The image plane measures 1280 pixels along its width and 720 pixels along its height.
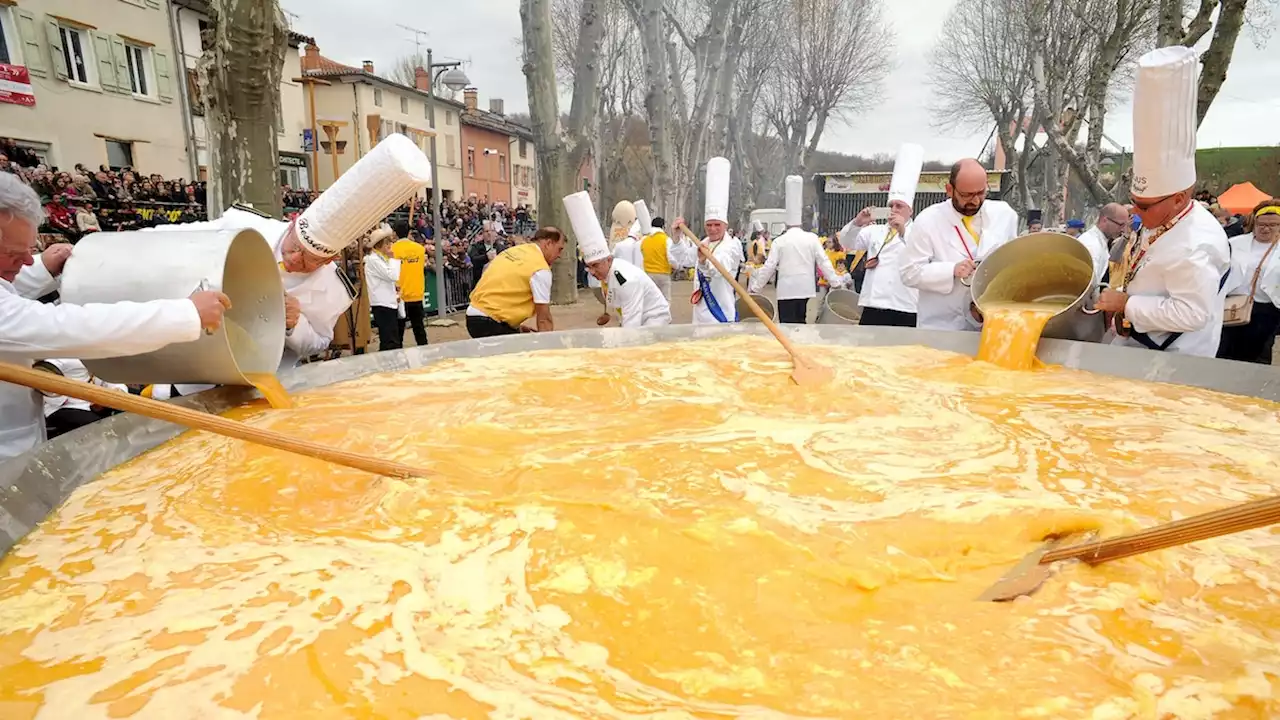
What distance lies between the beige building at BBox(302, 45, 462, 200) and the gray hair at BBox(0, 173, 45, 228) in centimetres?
2652

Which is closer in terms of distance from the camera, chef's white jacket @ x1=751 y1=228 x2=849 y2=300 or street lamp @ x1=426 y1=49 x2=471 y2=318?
chef's white jacket @ x1=751 y1=228 x2=849 y2=300

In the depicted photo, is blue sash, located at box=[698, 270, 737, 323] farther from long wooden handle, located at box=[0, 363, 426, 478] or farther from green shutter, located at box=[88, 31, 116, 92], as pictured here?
green shutter, located at box=[88, 31, 116, 92]

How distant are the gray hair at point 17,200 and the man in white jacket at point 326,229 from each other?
1.36 ft

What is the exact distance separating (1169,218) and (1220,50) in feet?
24.8

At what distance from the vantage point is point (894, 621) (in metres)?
1.32

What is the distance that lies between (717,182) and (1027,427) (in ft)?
16.6

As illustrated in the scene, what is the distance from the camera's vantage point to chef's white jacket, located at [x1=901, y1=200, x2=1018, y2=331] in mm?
3689

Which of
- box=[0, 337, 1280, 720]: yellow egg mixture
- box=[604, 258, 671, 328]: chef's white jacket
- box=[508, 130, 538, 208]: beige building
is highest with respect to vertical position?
box=[508, 130, 538, 208]: beige building

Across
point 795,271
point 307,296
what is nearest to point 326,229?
point 307,296

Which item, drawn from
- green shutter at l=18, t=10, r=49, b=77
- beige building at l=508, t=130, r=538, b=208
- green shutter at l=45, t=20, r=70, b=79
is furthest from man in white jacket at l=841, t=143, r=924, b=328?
beige building at l=508, t=130, r=538, b=208

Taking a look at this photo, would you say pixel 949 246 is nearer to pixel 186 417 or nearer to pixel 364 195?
pixel 364 195

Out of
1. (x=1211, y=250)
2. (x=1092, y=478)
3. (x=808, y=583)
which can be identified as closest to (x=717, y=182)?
(x=1211, y=250)

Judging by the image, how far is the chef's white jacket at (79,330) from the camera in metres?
1.84

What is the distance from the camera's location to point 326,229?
8.84ft
